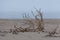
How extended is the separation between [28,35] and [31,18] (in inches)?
106

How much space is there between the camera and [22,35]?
1098 centimetres

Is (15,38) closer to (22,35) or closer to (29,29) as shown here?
Result: (22,35)

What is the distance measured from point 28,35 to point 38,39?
979mm

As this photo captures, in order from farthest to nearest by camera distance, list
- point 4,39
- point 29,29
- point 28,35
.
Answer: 1. point 29,29
2. point 28,35
3. point 4,39

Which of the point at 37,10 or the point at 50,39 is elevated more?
the point at 37,10

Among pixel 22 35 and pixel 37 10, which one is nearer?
pixel 22 35

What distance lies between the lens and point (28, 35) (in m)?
11.0

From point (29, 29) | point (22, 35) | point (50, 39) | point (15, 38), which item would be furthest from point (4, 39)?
point (29, 29)

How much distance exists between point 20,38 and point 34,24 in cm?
A: 345

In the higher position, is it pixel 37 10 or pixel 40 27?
pixel 37 10

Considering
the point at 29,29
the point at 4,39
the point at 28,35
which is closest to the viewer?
Answer: the point at 4,39

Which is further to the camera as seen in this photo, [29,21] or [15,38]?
[29,21]

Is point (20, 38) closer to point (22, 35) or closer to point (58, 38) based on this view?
point (22, 35)

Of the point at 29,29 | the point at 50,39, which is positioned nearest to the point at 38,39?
the point at 50,39
